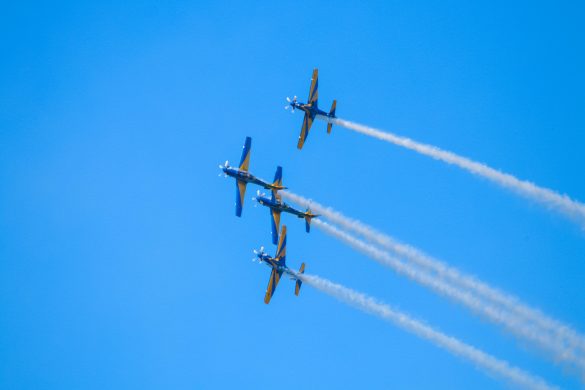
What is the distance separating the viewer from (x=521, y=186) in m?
56.3

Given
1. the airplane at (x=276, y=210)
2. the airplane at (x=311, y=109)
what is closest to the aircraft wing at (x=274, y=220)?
the airplane at (x=276, y=210)

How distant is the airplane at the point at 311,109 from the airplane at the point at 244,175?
554 centimetres

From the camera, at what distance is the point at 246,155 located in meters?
68.4

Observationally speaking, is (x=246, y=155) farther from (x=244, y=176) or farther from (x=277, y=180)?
(x=277, y=180)

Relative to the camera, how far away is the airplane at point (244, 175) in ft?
222

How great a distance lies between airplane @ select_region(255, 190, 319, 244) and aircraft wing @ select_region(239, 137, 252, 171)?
254 cm

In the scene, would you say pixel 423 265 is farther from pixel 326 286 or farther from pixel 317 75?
pixel 317 75

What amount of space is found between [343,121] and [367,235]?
1306cm

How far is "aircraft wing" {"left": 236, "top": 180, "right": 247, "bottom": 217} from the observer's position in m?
66.9

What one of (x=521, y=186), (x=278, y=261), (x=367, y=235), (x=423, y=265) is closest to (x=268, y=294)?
(x=278, y=261)

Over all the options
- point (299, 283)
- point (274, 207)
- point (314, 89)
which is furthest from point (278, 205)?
point (314, 89)

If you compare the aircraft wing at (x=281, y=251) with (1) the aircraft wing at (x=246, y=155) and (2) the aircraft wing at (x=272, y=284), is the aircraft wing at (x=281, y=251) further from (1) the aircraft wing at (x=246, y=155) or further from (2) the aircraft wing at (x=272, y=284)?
(1) the aircraft wing at (x=246, y=155)

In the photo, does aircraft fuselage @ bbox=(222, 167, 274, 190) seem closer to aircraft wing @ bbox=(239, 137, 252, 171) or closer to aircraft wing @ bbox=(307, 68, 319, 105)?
aircraft wing @ bbox=(239, 137, 252, 171)

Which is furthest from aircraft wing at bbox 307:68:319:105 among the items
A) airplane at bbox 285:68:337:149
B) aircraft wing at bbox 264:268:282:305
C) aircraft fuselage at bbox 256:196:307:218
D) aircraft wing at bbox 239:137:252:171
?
aircraft wing at bbox 264:268:282:305
